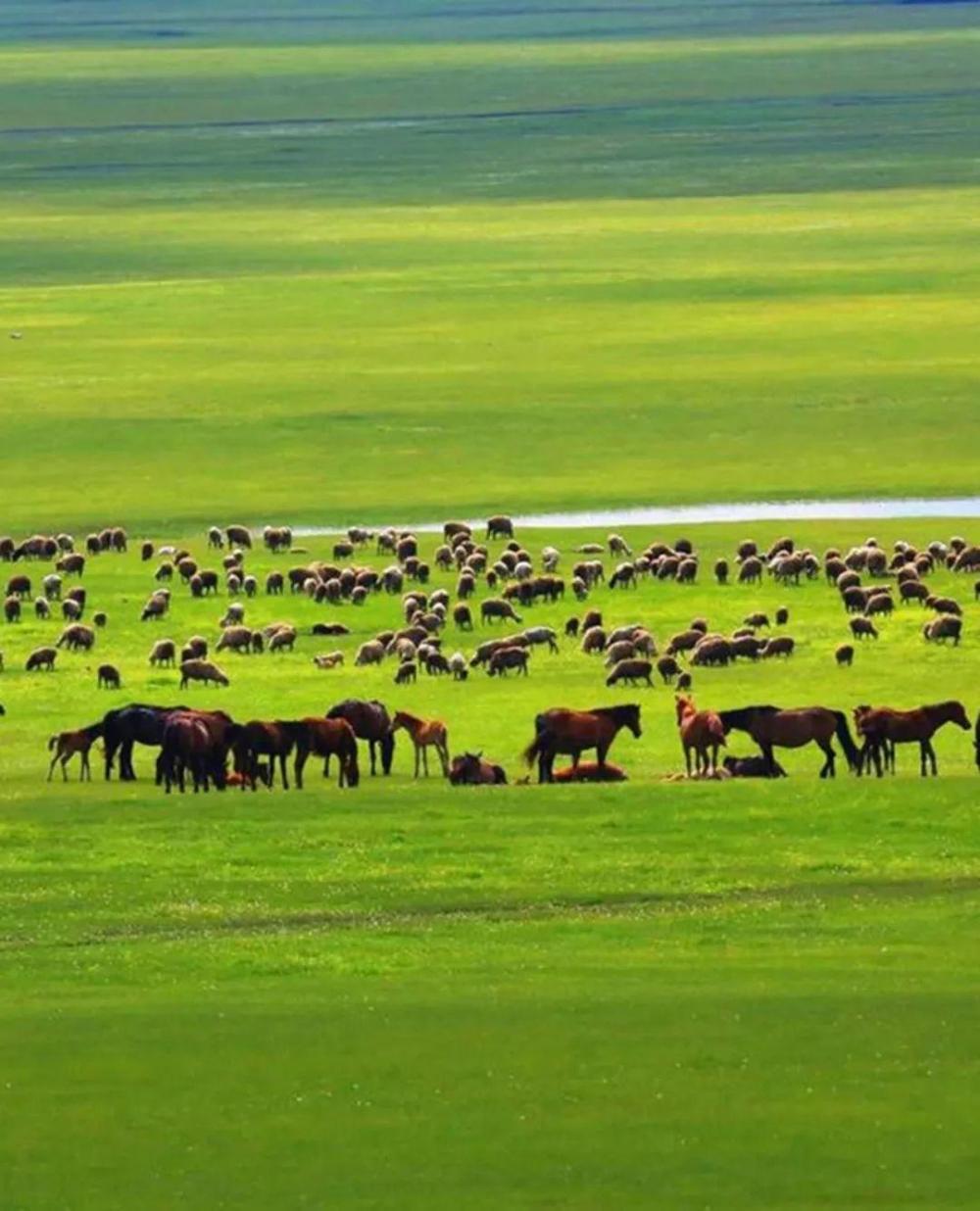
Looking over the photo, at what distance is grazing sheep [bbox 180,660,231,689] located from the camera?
34.6 meters

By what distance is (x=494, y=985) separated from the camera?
21.6 meters

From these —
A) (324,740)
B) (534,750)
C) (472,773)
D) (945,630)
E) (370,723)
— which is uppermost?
(945,630)

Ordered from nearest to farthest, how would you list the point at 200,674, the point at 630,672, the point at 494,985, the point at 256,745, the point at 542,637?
the point at 494,985 < the point at 256,745 < the point at 630,672 < the point at 200,674 < the point at 542,637

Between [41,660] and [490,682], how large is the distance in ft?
16.8

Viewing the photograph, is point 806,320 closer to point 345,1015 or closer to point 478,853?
point 478,853

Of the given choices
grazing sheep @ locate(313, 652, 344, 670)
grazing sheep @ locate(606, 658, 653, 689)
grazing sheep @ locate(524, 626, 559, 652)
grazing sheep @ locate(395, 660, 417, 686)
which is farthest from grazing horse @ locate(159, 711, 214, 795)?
grazing sheep @ locate(524, 626, 559, 652)

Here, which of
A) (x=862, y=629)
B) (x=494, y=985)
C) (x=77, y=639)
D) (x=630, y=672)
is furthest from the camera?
(x=77, y=639)

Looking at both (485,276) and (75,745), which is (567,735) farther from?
(485,276)

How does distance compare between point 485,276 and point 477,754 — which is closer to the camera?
point 477,754

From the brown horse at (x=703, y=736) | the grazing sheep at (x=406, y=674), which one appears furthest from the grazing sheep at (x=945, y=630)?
the brown horse at (x=703, y=736)

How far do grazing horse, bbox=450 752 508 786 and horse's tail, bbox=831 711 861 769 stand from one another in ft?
9.78

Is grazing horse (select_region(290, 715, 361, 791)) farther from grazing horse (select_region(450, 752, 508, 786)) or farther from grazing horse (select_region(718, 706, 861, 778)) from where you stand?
grazing horse (select_region(718, 706, 861, 778))

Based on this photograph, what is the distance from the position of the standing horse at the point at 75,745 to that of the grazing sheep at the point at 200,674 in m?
4.99

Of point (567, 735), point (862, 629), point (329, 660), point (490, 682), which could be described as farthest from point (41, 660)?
point (567, 735)
